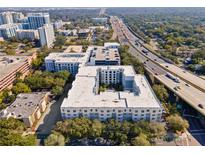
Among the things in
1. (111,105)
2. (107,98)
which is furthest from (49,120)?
(111,105)

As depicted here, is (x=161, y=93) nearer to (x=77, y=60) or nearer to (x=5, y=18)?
(x=77, y=60)

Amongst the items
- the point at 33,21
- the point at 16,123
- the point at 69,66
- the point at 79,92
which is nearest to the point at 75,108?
the point at 79,92

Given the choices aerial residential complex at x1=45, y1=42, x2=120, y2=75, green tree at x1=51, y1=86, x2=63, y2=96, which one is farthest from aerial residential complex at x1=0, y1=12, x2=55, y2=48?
green tree at x1=51, y1=86, x2=63, y2=96

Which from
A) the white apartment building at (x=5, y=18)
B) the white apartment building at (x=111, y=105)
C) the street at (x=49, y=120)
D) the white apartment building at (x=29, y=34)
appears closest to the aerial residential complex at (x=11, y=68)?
the street at (x=49, y=120)

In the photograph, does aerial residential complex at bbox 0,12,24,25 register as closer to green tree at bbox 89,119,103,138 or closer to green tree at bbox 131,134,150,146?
green tree at bbox 89,119,103,138

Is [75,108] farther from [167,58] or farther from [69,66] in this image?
[167,58]

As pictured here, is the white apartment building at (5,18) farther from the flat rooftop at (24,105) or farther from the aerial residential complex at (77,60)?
the flat rooftop at (24,105)
